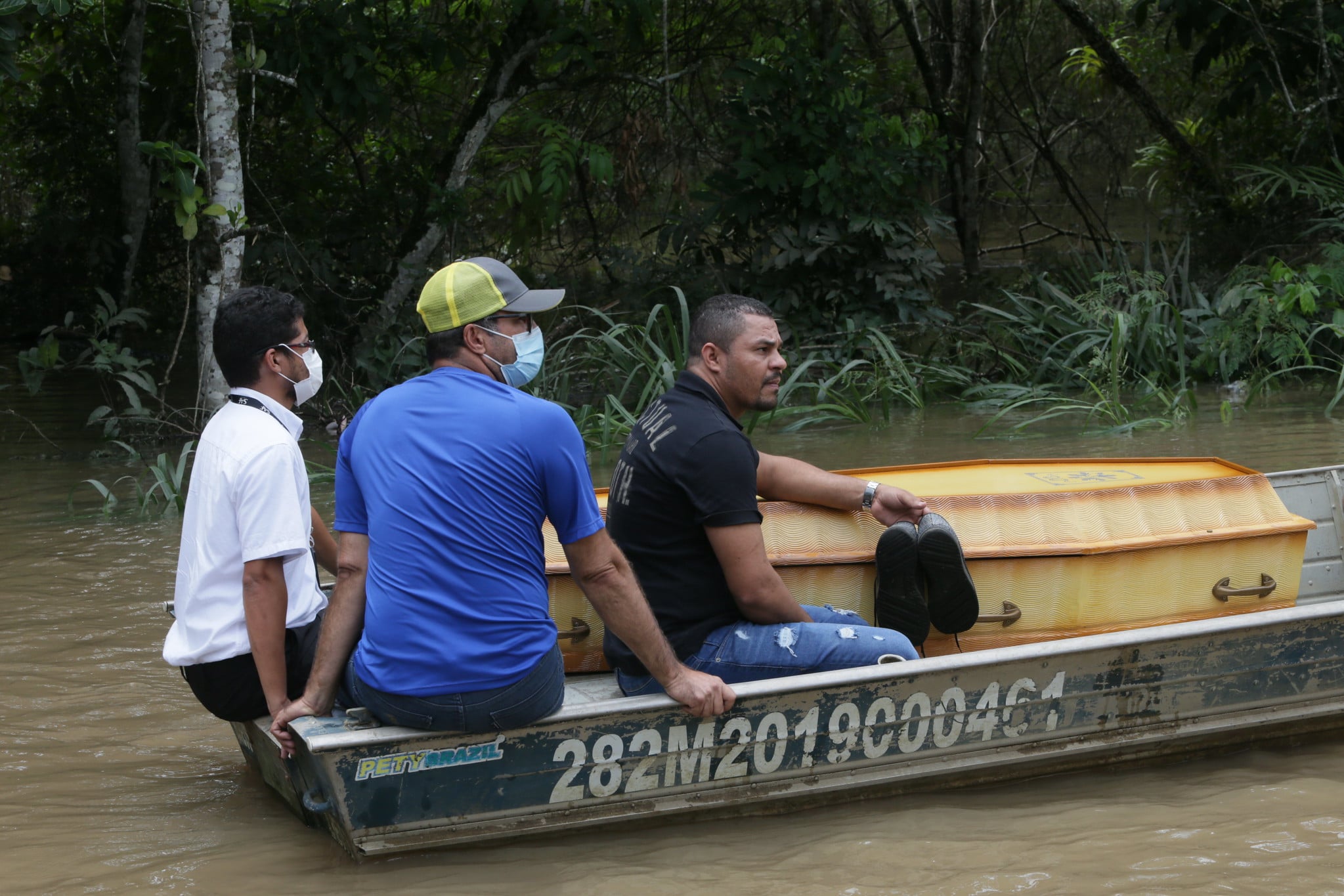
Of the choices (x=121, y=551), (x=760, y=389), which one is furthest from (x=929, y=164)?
(x=760, y=389)

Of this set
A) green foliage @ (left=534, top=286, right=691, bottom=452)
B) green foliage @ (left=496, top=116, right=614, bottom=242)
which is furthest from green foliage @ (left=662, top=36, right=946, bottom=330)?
green foliage @ (left=496, top=116, right=614, bottom=242)

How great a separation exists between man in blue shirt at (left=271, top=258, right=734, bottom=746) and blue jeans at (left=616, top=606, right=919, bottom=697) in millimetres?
278

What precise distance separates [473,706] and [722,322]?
1.28m

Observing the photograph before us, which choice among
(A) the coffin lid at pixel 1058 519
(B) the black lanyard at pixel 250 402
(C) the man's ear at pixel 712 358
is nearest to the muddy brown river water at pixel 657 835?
(A) the coffin lid at pixel 1058 519

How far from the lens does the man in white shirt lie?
325 cm

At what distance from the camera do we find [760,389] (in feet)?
11.9

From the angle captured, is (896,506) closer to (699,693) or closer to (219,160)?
(699,693)

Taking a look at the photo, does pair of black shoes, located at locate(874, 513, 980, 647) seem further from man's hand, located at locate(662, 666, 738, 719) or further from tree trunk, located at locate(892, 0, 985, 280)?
tree trunk, located at locate(892, 0, 985, 280)

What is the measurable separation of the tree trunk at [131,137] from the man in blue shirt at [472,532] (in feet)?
25.9

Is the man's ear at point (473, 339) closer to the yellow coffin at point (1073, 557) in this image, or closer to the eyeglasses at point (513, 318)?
the eyeglasses at point (513, 318)

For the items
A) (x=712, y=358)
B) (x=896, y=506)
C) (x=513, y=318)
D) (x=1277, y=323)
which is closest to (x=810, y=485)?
(x=896, y=506)

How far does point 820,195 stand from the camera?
34.4 ft

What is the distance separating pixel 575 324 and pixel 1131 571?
7446 mm

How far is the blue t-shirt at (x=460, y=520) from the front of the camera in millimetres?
Result: 3041
